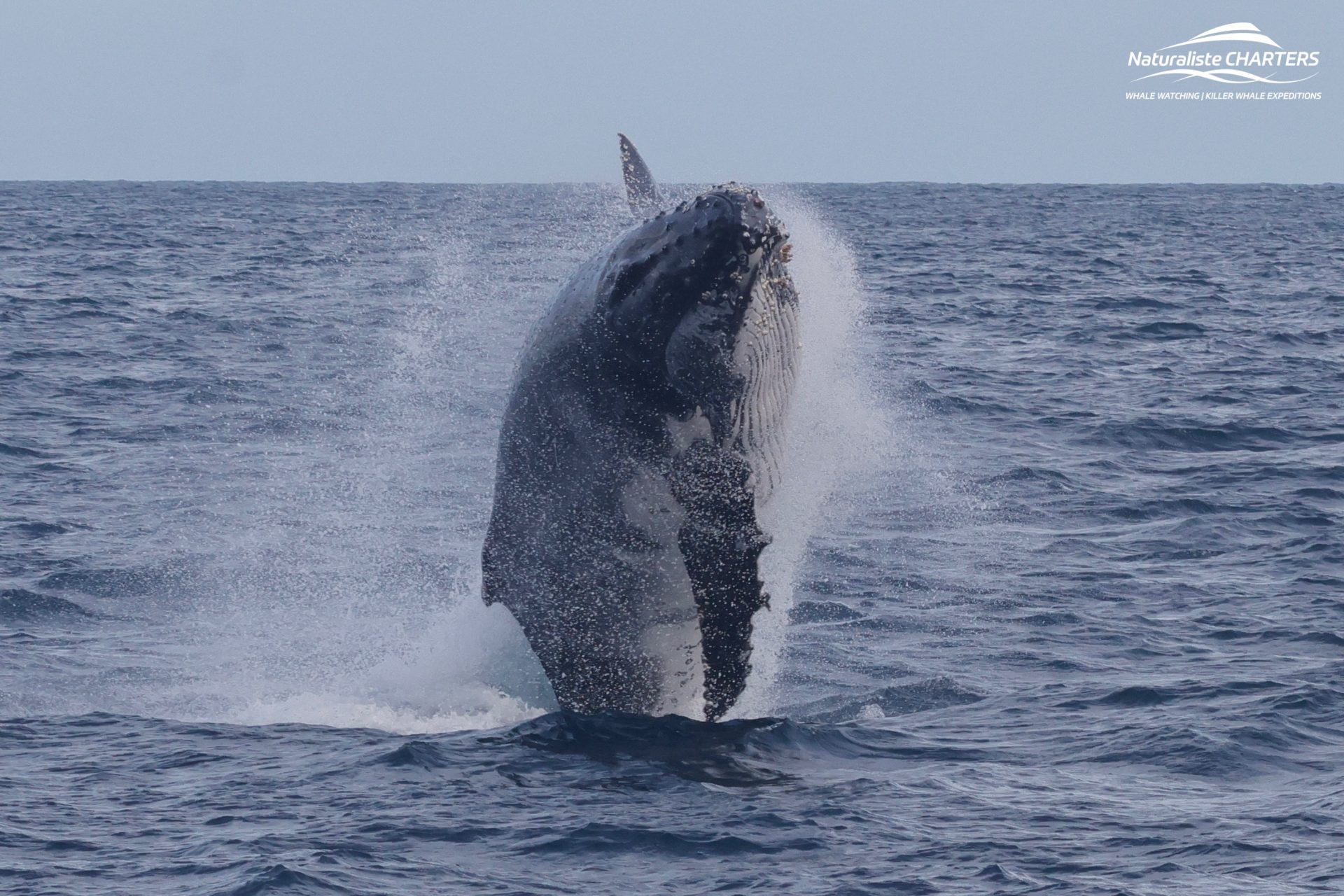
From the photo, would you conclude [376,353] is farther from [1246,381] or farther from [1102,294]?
[1102,294]

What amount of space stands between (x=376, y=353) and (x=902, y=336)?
1255 centimetres

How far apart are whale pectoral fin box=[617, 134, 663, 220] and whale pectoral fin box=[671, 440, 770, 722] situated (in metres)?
2.23

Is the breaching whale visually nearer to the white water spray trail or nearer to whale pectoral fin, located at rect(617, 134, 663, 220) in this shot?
whale pectoral fin, located at rect(617, 134, 663, 220)

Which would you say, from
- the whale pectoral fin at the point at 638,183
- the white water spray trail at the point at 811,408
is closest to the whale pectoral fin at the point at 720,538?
the white water spray trail at the point at 811,408

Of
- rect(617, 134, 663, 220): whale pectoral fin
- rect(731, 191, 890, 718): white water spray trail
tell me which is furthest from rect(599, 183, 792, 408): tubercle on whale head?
rect(617, 134, 663, 220): whale pectoral fin

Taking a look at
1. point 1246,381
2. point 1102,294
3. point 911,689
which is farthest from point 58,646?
point 1102,294

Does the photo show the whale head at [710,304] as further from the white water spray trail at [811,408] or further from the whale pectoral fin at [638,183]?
the whale pectoral fin at [638,183]

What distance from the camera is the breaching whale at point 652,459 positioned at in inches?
366

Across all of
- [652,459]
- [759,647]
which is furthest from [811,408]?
[759,647]

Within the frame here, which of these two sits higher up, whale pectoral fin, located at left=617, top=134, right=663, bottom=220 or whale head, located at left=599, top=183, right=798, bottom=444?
whale pectoral fin, located at left=617, top=134, right=663, bottom=220

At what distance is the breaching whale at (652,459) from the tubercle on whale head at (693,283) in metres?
0.01

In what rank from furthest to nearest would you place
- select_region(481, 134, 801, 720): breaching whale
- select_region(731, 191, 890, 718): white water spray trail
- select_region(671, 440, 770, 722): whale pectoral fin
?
select_region(731, 191, 890, 718): white water spray trail < select_region(671, 440, 770, 722): whale pectoral fin < select_region(481, 134, 801, 720): breaching whale

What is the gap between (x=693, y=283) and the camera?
362 inches

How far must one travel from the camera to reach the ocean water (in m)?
9.92
